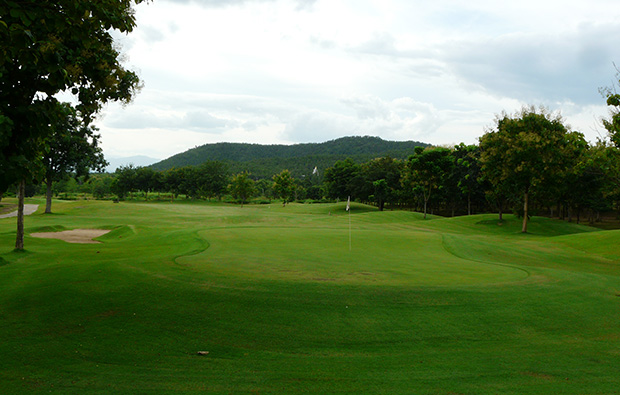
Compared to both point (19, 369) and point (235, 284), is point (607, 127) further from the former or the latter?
point (19, 369)

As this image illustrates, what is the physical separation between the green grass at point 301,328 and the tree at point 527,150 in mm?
27187

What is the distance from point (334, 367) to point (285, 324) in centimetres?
198

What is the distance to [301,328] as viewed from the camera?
787cm

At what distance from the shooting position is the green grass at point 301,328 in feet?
18.5

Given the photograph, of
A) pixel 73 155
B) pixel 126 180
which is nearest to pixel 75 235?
pixel 73 155

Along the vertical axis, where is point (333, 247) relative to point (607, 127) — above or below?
below

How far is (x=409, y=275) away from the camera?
1280cm

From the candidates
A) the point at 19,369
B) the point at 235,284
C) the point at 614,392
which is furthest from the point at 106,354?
the point at 614,392

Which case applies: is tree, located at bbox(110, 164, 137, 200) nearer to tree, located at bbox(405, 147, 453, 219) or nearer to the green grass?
tree, located at bbox(405, 147, 453, 219)

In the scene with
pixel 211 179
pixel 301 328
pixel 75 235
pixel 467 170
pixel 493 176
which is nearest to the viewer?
pixel 301 328

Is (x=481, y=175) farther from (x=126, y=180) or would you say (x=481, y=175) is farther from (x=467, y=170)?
(x=126, y=180)

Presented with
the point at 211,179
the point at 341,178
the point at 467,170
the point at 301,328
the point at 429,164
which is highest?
the point at 429,164

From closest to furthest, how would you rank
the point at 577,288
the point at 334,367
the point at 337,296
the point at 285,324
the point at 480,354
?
the point at 334,367
the point at 480,354
the point at 285,324
the point at 337,296
the point at 577,288

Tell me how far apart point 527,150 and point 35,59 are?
4139 centimetres
